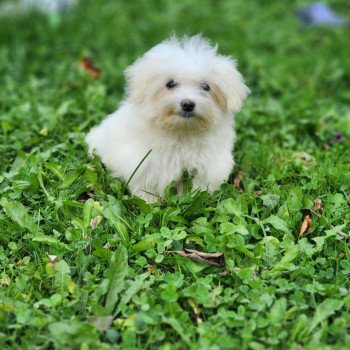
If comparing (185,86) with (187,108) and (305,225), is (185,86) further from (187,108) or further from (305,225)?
(305,225)

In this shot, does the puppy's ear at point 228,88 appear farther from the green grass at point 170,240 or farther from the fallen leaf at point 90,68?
the fallen leaf at point 90,68

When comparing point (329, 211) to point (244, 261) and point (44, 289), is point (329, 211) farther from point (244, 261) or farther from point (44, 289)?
point (44, 289)

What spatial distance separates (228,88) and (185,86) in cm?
26

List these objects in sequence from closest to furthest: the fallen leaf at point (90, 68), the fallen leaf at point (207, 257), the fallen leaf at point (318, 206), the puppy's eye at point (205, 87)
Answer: the fallen leaf at point (207, 257), the puppy's eye at point (205, 87), the fallen leaf at point (318, 206), the fallen leaf at point (90, 68)

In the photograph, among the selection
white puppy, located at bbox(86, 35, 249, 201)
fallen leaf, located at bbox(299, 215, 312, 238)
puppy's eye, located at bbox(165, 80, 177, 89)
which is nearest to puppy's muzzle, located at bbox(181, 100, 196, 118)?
white puppy, located at bbox(86, 35, 249, 201)

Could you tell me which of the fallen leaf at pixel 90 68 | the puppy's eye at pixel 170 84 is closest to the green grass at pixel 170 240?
the fallen leaf at pixel 90 68

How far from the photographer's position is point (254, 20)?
26.8ft

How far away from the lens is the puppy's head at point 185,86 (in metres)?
3.78

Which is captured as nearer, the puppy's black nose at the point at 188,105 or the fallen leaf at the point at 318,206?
the puppy's black nose at the point at 188,105

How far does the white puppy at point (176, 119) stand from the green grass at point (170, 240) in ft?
0.46

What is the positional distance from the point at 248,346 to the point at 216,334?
150 millimetres

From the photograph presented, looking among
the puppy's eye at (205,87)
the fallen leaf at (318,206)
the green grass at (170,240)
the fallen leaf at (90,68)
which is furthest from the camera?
the fallen leaf at (90,68)

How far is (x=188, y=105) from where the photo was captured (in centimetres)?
373

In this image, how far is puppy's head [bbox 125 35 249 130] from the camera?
3.78m
